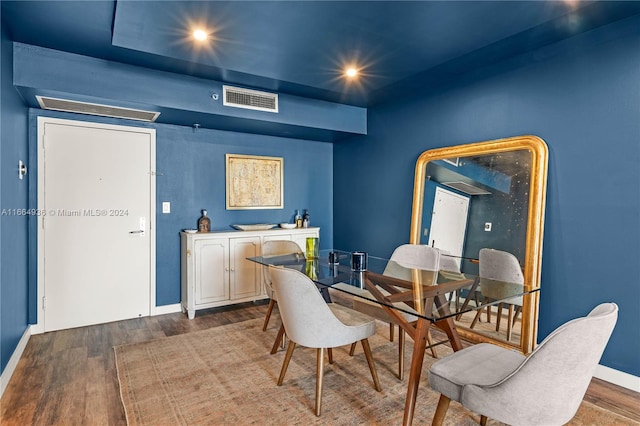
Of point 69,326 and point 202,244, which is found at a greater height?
point 202,244

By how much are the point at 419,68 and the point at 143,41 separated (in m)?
2.25

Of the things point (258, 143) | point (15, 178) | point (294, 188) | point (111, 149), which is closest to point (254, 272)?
point (294, 188)

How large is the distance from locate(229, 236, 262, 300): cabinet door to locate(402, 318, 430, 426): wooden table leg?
2.57m

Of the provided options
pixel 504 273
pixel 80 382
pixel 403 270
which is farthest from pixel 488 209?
pixel 80 382

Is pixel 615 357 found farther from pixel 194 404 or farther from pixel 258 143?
pixel 258 143

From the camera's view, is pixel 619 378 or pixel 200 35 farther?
pixel 200 35

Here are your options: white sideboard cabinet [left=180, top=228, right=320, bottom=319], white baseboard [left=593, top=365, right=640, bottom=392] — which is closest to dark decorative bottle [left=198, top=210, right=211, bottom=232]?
white sideboard cabinet [left=180, top=228, right=320, bottom=319]

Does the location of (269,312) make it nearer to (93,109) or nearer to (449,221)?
(449,221)

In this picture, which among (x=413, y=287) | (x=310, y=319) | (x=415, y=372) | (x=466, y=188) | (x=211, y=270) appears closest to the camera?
(x=415, y=372)

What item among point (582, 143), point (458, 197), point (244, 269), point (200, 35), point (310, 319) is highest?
point (200, 35)

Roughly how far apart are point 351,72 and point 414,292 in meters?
2.12

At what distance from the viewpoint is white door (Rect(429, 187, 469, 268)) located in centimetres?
340

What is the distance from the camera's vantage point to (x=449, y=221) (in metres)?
3.54

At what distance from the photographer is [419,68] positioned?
3.20 m
